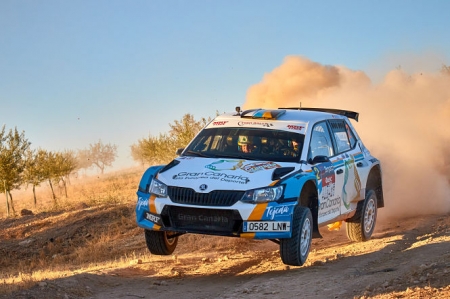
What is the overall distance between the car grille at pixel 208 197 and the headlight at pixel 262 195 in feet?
0.25

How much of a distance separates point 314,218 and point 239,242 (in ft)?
12.8

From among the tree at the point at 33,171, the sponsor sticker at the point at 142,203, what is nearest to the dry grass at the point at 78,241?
the sponsor sticker at the point at 142,203

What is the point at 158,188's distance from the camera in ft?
27.2

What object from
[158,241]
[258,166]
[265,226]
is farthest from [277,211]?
[158,241]

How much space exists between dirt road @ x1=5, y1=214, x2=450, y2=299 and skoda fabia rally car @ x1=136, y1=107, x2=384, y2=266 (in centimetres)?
48

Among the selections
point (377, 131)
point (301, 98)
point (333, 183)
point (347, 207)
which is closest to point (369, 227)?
point (347, 207)

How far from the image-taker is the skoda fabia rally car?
7.91 meters

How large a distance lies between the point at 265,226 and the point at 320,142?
205 centimetres

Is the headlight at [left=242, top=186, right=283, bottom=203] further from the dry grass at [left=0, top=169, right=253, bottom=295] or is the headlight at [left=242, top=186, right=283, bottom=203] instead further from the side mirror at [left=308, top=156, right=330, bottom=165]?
the dry grass at [left=0, top=169, right=253, bottom=295]

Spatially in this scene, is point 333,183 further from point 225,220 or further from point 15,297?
point 15,297

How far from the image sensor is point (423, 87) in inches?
1038

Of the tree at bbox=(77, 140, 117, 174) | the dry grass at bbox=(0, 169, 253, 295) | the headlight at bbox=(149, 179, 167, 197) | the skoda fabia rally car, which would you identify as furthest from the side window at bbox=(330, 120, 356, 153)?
the tree at bbox=(77, 140, 117, 174)

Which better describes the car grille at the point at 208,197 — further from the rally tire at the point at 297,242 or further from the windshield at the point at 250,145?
the windshield at the point at 250,145

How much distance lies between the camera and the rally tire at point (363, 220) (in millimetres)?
10781
